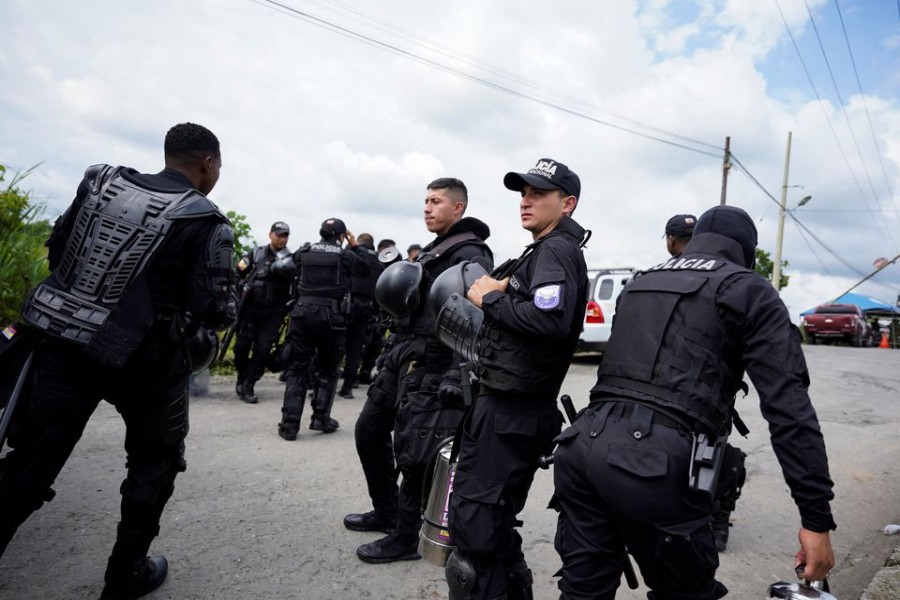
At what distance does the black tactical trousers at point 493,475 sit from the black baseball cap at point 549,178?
904 mm

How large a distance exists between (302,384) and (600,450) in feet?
14.1

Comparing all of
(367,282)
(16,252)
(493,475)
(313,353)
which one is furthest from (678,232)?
(16,252)

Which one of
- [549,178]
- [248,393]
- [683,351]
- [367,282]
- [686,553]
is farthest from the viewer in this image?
[367,282]

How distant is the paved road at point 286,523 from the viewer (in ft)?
10.2

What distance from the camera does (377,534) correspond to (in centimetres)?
385

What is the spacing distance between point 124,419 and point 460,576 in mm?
1534

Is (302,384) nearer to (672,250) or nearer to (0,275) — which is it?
(0,275)

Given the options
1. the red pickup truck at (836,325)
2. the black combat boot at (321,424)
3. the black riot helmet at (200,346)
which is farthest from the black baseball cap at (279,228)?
the red pickup truck at (836,325)

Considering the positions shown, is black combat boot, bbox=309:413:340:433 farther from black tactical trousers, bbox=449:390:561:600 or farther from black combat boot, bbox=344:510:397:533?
black tactical trousers, bbox=449:390:561:600

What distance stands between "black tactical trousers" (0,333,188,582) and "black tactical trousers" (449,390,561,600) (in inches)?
51.2

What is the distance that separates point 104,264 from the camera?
8.38 feet

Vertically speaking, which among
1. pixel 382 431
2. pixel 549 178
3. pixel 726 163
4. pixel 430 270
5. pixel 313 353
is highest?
pixel 726 163

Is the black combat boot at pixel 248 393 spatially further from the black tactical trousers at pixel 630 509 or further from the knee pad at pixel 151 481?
the black tactical trousers at pixel 630 509

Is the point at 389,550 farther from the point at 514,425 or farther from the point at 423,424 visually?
the point at 514,425
